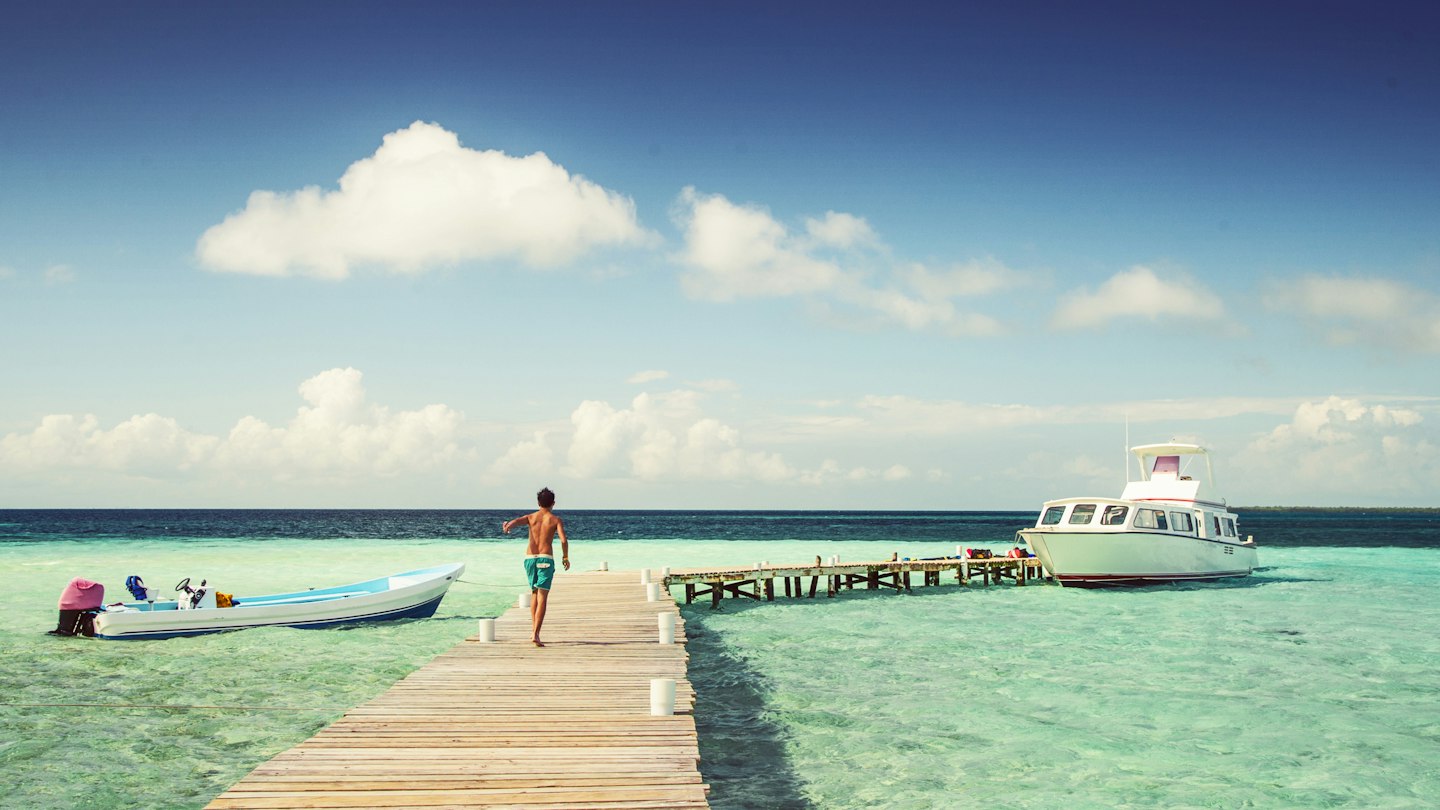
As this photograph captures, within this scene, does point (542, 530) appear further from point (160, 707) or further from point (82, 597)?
point (82, 597)

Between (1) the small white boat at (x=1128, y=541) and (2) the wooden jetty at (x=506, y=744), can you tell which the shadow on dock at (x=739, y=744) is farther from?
(1) the small white boat at (x=1128, y=541)

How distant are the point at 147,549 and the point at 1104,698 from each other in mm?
69697

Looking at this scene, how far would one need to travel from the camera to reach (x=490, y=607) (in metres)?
29.9

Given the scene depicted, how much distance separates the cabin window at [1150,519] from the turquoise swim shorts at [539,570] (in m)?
26.6

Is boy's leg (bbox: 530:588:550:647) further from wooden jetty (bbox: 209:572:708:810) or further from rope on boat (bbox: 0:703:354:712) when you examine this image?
rope on boat (bbox: 0:703:354:712)

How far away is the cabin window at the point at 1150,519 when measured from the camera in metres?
A: 33.9

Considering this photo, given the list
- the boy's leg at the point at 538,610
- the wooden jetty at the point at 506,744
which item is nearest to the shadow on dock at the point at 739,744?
the wooden jetty at the point at 506,744

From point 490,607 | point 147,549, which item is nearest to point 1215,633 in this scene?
point 490,607

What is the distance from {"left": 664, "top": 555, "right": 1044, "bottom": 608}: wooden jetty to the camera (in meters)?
30.7

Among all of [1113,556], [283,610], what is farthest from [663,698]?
[1113,556]

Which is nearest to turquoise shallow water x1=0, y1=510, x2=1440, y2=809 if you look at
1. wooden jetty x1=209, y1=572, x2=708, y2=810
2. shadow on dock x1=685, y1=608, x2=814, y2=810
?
shadow on dock x1=685, y1=608, x2=814, y2=810

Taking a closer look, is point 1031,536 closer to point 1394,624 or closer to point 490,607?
point 1394,624

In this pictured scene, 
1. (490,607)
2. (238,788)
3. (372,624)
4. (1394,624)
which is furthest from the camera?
(490,607)

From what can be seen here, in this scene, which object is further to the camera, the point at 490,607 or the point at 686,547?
the point at 686,547
